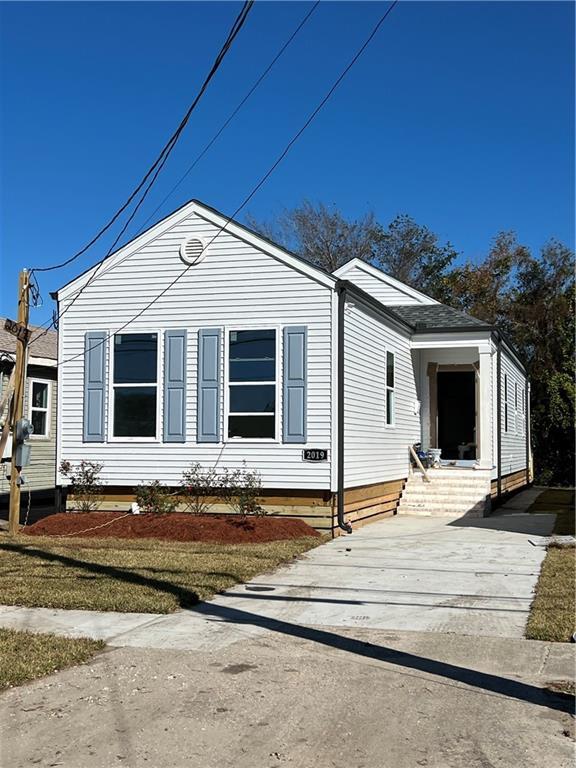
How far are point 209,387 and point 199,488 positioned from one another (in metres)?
1.72

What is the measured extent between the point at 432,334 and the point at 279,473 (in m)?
6.16

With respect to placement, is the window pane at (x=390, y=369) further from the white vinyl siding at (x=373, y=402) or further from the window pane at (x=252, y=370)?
the window pane at (x=252, y=370)

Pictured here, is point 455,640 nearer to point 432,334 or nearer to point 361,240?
point 432,334

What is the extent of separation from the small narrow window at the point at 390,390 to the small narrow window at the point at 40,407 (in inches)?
361

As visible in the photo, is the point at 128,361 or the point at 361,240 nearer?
the point at 128,361

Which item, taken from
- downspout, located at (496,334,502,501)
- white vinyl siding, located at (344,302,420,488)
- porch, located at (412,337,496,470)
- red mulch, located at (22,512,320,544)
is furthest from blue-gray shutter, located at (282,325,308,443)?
downspout, located at (496,334,502,501)

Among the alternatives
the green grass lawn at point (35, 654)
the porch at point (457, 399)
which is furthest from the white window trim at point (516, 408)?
the green grass lawn at point (35, 654)

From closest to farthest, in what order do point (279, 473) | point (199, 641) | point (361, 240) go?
point (199, 641) → point (279, 473) → point (361, 240)

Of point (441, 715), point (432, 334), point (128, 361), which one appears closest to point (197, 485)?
point (128, 361)

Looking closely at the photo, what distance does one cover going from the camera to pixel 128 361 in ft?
47.8

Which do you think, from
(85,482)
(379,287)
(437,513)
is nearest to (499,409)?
(437,513)

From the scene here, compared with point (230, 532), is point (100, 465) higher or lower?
higher

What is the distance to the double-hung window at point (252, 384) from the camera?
45.1ft

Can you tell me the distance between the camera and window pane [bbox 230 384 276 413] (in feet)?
45.1
